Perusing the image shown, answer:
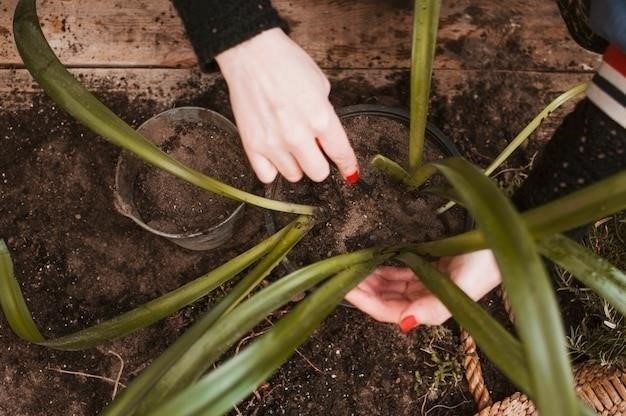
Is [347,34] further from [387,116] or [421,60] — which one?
[421,60]

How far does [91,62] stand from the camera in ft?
3.80

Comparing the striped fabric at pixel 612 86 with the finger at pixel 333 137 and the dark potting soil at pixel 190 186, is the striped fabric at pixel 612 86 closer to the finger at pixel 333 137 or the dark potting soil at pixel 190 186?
the finger at pixel 333 137

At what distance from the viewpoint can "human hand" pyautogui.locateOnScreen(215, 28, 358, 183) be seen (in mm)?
678

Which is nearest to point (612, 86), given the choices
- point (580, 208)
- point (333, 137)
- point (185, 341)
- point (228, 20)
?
point (580, 208)

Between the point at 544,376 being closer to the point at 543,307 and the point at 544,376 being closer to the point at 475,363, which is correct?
the point at 543,307

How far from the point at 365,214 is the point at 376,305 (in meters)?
0.16

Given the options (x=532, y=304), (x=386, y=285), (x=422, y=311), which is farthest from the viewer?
(x=386, y=285)

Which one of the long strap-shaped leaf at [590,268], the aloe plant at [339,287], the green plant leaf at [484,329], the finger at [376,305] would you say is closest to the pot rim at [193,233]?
the aloe plant at [339,287]

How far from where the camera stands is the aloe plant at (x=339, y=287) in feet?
1.64

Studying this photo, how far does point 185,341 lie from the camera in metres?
0.71

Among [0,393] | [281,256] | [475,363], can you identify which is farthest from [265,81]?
[0,393]

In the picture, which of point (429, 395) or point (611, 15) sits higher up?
point (611, 15)

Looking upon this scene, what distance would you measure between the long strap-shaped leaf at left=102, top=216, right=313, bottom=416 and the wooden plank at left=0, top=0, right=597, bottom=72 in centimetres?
40

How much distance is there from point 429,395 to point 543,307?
61 cm
